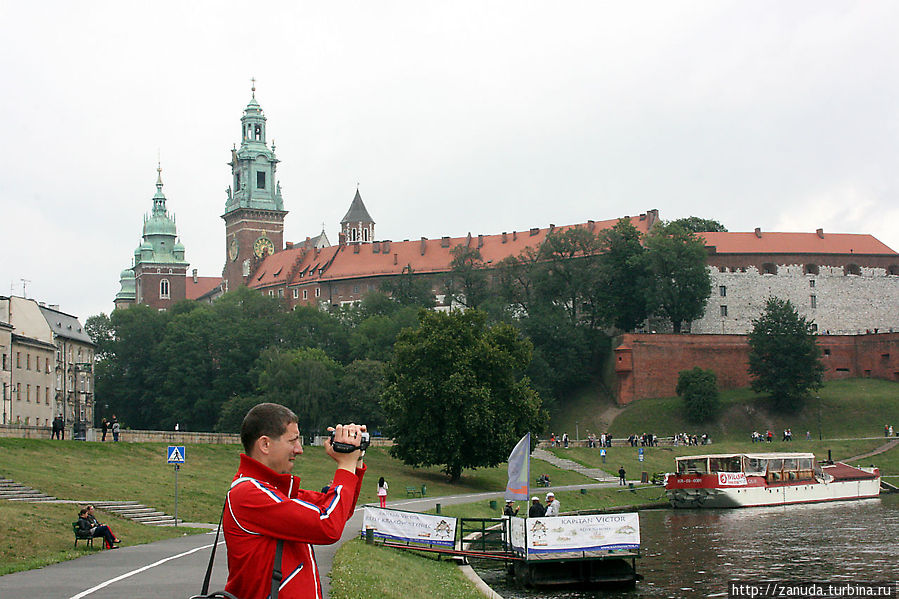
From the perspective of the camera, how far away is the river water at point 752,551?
88.1 ft

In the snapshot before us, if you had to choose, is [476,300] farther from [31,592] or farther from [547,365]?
[31,592]

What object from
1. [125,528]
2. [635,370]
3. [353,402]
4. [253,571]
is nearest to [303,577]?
[253,571]

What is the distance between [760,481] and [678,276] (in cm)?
4756

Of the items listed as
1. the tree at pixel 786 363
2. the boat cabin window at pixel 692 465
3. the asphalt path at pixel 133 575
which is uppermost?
the tree at pixel 786 363

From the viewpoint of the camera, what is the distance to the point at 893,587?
2520 cm

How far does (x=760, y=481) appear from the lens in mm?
58812

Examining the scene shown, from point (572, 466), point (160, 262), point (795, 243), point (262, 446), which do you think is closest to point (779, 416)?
point (572, 466)

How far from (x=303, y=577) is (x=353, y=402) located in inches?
3164

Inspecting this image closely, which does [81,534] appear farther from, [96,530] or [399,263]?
[399,263]

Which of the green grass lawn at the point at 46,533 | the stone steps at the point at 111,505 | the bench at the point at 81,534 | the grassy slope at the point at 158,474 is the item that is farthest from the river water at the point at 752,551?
the grassy slope at the point at 158,474

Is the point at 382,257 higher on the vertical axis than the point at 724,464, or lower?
higher

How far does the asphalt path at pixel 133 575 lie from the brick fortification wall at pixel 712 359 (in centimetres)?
7663

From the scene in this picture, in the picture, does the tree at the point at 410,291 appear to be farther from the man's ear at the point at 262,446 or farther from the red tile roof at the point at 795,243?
the man's ear at the point at 262,446

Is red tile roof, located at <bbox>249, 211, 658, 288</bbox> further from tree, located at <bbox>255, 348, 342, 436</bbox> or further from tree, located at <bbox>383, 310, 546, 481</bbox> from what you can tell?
tree, located at <bbox>383, 310, 546, 481</bbox>
